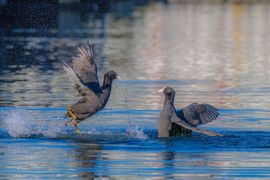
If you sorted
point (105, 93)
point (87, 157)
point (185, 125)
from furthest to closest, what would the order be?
point (105, 93) < point (185, 125) < point (87, 157)

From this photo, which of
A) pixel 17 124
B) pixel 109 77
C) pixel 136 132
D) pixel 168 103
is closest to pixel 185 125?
pixel 168 103

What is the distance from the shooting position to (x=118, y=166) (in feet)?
50.4

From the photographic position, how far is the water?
1546 centimetres

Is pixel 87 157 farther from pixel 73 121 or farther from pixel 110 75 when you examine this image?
pixel 110 75

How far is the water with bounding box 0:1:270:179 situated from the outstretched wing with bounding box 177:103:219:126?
0.26m

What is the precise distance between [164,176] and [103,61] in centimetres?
1981

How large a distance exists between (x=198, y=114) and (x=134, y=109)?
150 inches

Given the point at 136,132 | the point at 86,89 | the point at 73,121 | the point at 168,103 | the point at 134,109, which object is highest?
the point at 86,89

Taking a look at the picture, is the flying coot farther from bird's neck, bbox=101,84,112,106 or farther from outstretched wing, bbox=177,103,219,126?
outstretched wing, bbox=177,103,219,126

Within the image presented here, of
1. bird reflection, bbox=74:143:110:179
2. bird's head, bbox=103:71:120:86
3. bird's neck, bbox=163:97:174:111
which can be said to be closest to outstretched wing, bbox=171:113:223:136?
bird's neck, bbox=163:97:174:111

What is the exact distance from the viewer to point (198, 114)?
18.1 meters

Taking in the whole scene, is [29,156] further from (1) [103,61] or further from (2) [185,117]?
(1) [103,61]

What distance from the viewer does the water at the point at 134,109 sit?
15461mm

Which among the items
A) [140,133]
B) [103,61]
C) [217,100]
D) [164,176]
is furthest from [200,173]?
[103,61]
